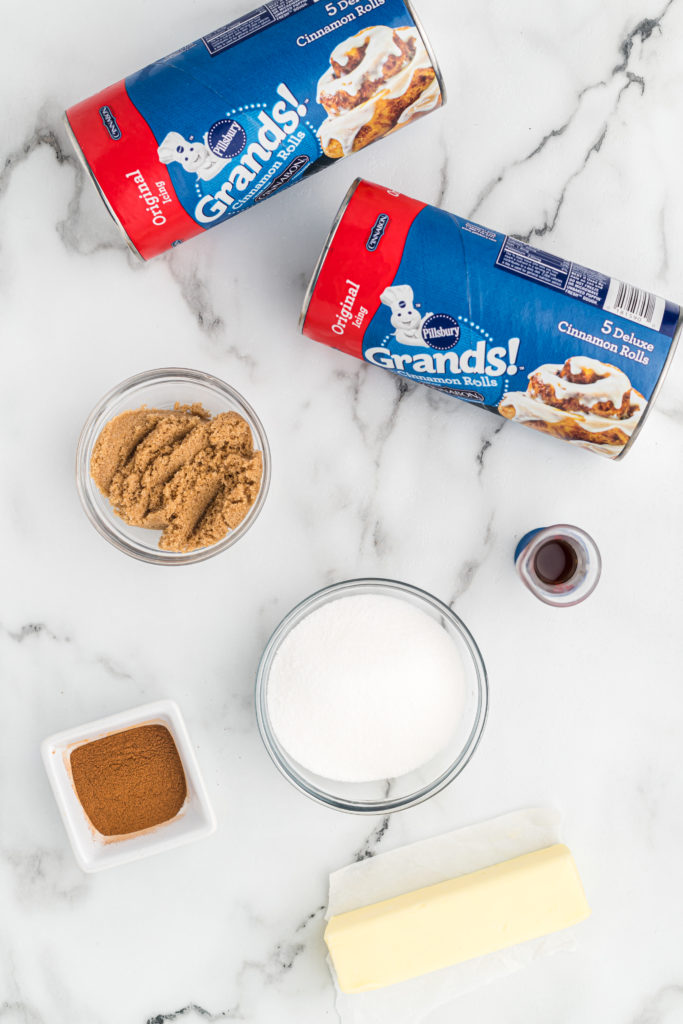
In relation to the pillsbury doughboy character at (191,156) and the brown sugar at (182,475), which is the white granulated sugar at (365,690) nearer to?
the brown sugar at (182,475)

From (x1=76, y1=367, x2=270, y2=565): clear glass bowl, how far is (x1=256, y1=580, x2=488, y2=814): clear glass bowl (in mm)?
140

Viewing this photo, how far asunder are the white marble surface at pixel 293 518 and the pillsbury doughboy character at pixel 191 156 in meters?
0.16

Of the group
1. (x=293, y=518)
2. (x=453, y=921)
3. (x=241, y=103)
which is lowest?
(x=453, y=921)

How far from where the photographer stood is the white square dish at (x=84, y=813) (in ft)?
3.02

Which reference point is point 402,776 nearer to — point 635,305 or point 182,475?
point 182,475

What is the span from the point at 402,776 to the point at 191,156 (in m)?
A: 0.74

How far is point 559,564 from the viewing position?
995 millimetres

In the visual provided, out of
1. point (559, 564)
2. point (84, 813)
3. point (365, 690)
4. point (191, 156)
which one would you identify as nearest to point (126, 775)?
point (84, 813)

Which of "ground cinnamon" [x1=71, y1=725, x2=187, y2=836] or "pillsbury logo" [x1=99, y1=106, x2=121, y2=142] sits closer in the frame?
"pillsbury logo" [x1=99, y1=106, x2=121, y2=142]

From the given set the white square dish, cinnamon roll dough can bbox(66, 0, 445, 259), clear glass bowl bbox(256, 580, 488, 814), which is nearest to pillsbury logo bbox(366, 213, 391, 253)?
cinnamon roll dough can bbox(66, 0, 445, 259)

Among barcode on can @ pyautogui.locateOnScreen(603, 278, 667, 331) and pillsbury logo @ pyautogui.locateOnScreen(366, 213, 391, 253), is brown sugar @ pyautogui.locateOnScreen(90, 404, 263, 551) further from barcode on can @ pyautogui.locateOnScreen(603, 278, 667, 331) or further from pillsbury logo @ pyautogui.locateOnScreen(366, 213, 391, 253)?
barcode on can @ pyautogui.locateOnScreen(603, 278, 667, 331)

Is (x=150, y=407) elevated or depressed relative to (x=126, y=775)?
elevated

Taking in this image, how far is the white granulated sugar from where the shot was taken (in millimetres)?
909

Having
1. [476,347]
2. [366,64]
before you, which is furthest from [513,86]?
[476,347]
